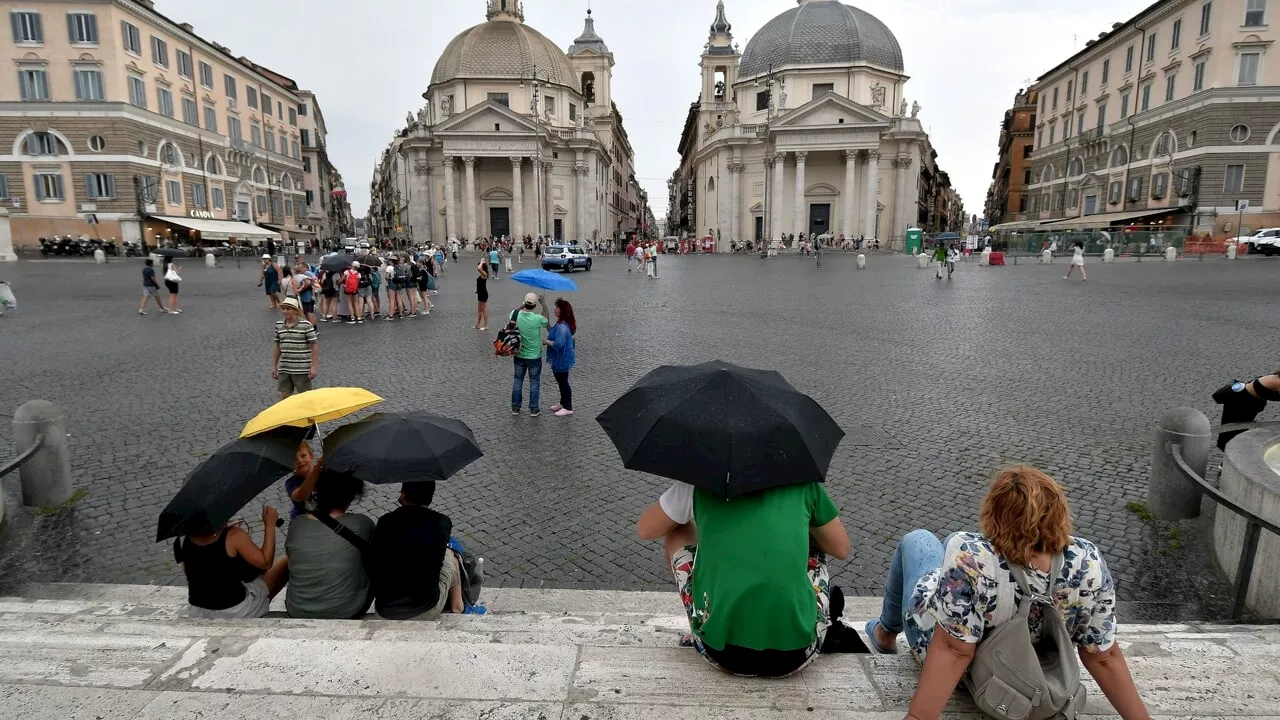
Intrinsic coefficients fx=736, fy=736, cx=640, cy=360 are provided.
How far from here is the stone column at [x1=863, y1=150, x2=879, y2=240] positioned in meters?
54.8

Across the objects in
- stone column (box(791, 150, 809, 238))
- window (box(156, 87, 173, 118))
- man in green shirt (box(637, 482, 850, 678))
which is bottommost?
man in green shirt (box(637, 482, 850, 678))

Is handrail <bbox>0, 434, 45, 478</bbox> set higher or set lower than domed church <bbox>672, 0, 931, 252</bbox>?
lower

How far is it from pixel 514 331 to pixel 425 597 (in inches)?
186

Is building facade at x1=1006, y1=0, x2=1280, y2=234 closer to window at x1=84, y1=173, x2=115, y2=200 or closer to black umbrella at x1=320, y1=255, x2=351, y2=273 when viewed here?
black umbrella at x1=320, y1=255, x2=351, y2=273

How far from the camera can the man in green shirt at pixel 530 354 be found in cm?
773

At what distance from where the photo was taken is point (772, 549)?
2373mm

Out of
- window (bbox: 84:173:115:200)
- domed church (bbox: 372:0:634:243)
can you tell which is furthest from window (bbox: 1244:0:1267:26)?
window (bbox: 84:173:115:200)

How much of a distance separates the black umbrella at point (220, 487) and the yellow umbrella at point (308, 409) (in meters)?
0.15

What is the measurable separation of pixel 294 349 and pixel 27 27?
160 feet

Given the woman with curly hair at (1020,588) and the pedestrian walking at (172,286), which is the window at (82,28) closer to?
the pedestrian walking at (172,286)

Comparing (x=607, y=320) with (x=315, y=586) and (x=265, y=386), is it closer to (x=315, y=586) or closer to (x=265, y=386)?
(x=265, y=386)

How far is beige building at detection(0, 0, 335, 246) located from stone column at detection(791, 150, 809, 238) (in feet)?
131

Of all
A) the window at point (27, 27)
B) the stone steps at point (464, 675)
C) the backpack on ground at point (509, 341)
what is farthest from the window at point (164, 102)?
the stone steps at point (464, 675)

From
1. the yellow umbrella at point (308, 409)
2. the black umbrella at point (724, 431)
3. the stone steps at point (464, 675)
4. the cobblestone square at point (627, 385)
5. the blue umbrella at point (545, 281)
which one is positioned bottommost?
the cobblestone square at point (627, 385)
